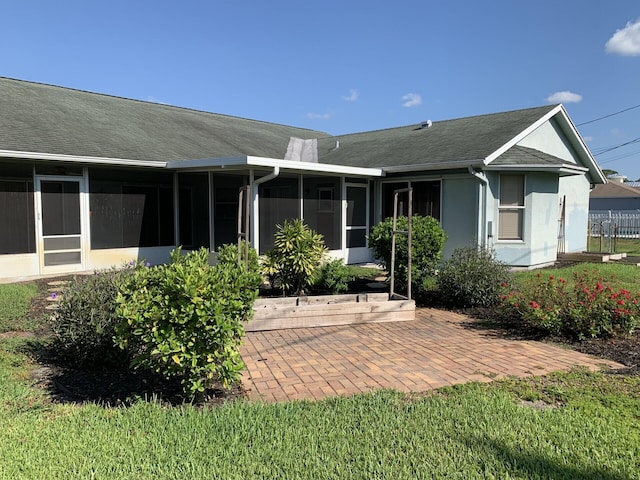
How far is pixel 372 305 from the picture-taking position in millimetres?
7391

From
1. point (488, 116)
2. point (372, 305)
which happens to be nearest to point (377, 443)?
point (372, 305)

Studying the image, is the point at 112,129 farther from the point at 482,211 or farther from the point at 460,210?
the point at 482,211

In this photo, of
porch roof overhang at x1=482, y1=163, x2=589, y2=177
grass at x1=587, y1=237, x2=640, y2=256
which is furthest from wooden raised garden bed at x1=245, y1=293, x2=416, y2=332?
grass at x1=587, y1=237, x2=640, y2=256

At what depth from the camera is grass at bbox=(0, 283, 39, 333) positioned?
6.57 m

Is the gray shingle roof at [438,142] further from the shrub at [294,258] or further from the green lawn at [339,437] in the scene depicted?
the green lawn at [339,437]

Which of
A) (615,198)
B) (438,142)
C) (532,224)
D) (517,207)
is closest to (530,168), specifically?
(517,207)

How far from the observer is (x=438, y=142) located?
46.9 feet

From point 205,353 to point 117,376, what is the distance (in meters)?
1.55

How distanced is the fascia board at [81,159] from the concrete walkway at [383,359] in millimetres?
6649

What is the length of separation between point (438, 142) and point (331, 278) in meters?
7.25

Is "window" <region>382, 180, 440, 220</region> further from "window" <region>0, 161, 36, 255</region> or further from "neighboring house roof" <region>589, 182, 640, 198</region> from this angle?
"neighboring house roof" <region>589, 182, 640, 198</region>

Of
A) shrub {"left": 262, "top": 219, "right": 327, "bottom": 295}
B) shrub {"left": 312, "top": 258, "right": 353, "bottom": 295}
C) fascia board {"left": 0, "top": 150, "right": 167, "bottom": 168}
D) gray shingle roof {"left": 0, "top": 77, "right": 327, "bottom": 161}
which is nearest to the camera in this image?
shrub {"left": 262, "top": 219, "right": 327, "bottom": 295}

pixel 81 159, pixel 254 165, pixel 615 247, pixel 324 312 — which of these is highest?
pixel 81 159

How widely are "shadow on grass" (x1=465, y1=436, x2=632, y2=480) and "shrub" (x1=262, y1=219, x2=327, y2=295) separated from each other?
5.68m
